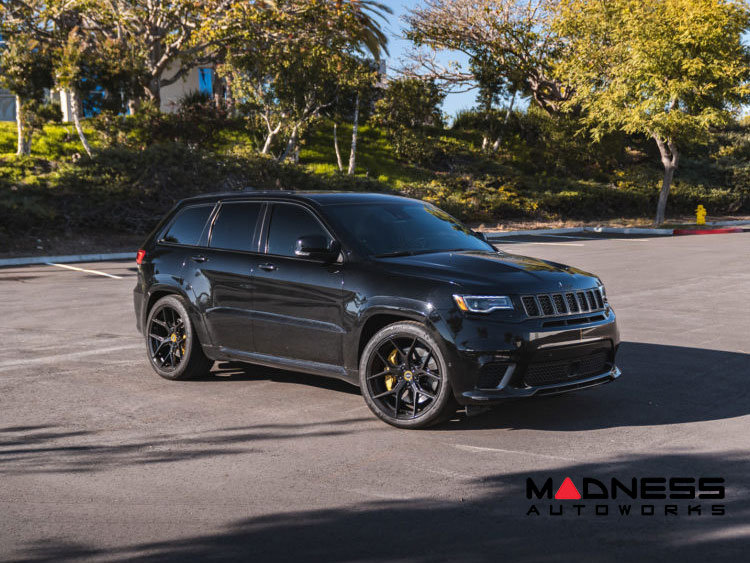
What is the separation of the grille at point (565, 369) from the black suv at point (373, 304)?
0.01 meters

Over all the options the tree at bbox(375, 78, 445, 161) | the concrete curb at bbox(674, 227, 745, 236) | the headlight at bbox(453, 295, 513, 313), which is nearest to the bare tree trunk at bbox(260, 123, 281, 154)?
the tree at bbox(375, 78, 445, 161)

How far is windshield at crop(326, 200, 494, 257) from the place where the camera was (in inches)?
280

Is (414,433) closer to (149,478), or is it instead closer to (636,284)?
(149,478)

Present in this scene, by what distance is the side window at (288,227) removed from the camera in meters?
7.38

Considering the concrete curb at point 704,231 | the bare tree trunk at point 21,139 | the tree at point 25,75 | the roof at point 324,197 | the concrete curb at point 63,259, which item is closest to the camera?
the roof at point 324,197

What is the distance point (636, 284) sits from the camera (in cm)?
1512

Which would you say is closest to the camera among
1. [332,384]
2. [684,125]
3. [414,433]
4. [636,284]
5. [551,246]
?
[414,433]

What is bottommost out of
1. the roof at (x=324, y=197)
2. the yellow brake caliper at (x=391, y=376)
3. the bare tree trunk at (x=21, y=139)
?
the yellow brake caliper at (x=391, y=376)

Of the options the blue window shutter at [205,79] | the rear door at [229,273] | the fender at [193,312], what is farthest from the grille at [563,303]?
the blue window shutter at [205,79]

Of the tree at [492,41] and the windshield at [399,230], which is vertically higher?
the tree at [492,41]

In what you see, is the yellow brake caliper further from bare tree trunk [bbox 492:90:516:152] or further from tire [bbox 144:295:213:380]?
bare tree trunk [bbox 492:90:516:152]

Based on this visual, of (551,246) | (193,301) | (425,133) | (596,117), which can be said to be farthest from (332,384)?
(425,133)

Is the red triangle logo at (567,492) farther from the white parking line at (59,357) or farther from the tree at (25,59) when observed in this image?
the tree at (25,59)

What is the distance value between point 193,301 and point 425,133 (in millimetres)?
34830
